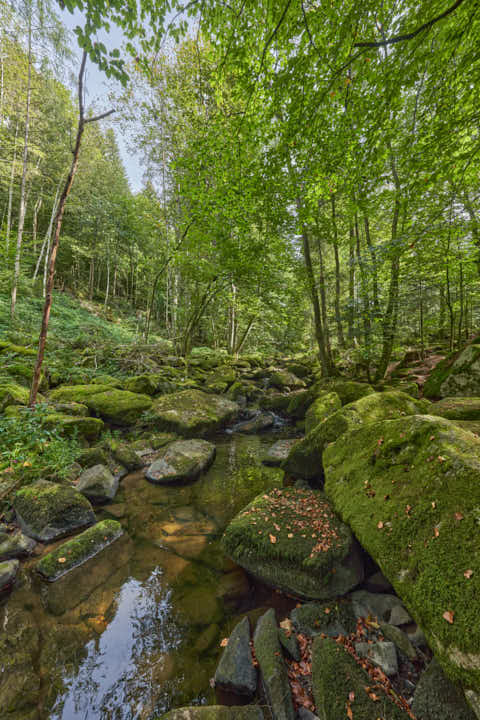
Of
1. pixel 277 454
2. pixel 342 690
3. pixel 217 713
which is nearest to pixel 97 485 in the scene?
pixel 217 713

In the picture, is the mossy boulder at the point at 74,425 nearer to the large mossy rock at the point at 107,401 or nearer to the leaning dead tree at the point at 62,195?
the leaning dead tree at the point at 62,195

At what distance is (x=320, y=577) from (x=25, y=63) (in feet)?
62.4

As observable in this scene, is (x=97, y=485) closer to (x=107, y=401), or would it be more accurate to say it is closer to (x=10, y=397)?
(x=10, y=397)

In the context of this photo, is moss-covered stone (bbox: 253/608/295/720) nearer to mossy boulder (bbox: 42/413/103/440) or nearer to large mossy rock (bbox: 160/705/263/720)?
large mossy rock (bbox: 160/705/263/720)

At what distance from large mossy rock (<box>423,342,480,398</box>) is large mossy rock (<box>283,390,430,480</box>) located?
2069 mm

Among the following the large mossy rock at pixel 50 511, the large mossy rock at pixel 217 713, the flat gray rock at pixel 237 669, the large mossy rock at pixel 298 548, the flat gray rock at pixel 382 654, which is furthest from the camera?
the large mossy rock at pixel 50 511

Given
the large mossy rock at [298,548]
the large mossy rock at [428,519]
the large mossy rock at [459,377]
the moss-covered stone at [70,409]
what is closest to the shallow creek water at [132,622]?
the large mossy rock at [298,548]

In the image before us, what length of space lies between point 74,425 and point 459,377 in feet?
29.6

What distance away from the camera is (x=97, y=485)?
4594mm

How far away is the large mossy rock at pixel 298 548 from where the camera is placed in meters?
2.75

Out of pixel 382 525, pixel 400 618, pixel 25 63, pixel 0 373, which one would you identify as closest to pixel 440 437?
pixel 382 525

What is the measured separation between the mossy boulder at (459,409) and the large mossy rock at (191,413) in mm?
5653

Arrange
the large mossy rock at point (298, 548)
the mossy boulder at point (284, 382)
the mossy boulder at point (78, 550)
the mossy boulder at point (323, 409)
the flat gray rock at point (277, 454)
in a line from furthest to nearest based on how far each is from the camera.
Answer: the mossy boulder at point (284, 382), the mossy boulder at point (323, 409), the flat gray rock at point (277, 454), the mossy boulder at point (78, 550), the large mossy rock at point (298, 548)

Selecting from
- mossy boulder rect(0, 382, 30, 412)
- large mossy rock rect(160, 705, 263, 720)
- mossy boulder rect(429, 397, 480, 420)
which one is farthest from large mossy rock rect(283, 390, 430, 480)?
mossy boulder rect(0, 382, 30, 412)
